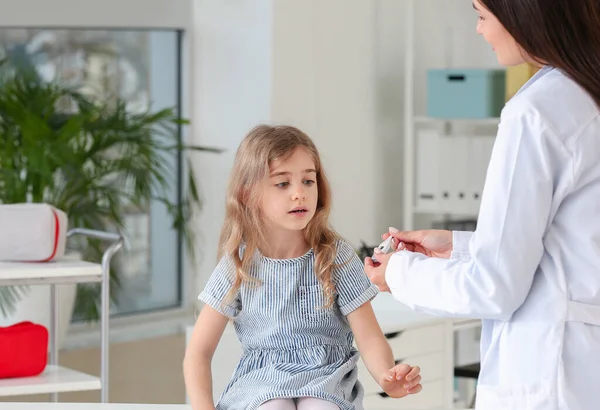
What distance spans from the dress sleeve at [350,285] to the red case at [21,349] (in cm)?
100

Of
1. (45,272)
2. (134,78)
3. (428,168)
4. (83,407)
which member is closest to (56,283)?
(45,272)

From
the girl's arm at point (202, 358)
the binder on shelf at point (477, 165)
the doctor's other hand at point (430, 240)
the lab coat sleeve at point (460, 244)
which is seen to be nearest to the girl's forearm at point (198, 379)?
the girl's arm at point (202, 358)

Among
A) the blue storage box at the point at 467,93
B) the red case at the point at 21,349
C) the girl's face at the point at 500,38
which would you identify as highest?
the blue storage box at the point at 467,93

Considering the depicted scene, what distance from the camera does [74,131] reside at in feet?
12.7

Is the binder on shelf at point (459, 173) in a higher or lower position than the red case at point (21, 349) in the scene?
higher

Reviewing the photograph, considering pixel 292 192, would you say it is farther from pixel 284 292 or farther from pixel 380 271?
pixel 380 271

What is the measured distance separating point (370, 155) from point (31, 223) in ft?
6.89

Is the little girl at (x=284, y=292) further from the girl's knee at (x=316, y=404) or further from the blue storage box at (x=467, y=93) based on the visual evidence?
the blue storage box at (x=467, y=93)

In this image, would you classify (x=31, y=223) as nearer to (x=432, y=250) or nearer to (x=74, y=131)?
(x=74, y=131)

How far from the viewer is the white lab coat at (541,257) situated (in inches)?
55.6

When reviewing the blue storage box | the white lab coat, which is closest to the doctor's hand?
the white lab coat

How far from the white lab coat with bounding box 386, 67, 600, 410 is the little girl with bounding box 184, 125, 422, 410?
613 millimetres

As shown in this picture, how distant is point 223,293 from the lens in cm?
215

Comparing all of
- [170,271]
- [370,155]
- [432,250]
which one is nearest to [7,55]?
[170,271]
